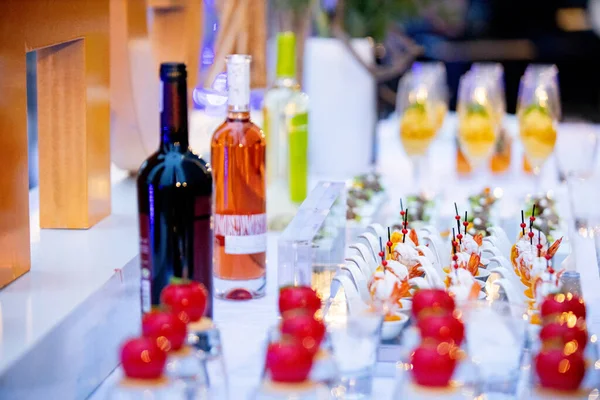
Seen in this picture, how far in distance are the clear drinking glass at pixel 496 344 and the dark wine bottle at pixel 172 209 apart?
32 cm

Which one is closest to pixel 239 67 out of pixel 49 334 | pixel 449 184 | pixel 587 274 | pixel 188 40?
pixel 49 334

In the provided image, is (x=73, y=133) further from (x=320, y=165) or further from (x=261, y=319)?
(x=320, y=165)

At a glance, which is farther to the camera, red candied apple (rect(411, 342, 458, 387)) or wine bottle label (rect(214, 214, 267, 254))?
wine bottle label (rect(214, 214, 267, 254))

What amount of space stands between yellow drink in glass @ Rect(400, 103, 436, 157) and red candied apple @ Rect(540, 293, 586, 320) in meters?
1.28

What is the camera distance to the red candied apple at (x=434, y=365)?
742 millimetres

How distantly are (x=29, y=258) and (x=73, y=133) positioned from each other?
0.30 m

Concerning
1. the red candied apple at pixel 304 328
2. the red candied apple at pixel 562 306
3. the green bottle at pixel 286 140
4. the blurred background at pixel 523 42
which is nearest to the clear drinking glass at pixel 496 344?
the red candied apple at pixel 562 306

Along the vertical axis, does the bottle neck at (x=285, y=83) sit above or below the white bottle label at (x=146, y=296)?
above

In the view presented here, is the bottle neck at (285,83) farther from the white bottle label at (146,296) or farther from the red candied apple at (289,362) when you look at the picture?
the red candied apple at (289,362)

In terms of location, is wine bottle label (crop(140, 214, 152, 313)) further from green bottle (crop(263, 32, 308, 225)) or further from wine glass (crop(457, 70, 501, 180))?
wine glass (crop(457, 70, 501, 180))

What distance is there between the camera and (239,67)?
1.17 meters

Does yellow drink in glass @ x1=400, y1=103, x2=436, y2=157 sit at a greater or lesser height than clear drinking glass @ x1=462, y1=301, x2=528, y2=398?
greater

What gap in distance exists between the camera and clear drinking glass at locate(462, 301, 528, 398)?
0.85 metres

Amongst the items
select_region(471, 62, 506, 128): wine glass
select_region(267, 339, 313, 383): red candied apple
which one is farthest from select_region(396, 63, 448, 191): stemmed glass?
select_region(267, 339, 313, 383): red candied apple
